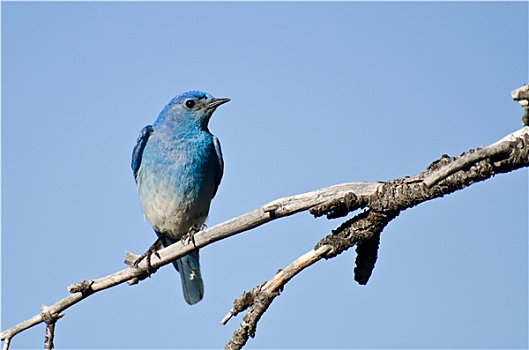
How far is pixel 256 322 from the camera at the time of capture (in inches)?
170

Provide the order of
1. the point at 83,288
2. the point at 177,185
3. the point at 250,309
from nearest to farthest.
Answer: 1. the point at 250,309
2. the point at 83,288
3. the point at 177,185

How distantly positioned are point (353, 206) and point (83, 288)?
1.71 m

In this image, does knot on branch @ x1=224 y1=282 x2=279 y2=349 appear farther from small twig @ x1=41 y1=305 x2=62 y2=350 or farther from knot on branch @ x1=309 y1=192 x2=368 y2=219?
small twig @ x1=41 y1=305 x2=62 y2=350

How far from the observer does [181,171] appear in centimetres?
768

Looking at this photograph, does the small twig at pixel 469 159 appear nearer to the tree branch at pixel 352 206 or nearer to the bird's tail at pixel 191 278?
the tree branch at pixel 352 206

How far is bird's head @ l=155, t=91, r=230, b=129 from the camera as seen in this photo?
8164mm

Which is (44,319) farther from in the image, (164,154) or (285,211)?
(164,154)

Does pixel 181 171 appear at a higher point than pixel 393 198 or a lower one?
higher

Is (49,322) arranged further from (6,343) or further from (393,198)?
(393,198)

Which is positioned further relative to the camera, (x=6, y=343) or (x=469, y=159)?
(x=6, y=343)

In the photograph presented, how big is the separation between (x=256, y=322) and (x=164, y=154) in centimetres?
377

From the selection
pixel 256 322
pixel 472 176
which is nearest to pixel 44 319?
pixel 256 322

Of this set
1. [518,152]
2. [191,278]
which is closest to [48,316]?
[518,152]

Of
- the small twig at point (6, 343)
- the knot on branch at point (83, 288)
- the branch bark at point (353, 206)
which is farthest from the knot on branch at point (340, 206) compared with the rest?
the small twig at point (6, 343)
